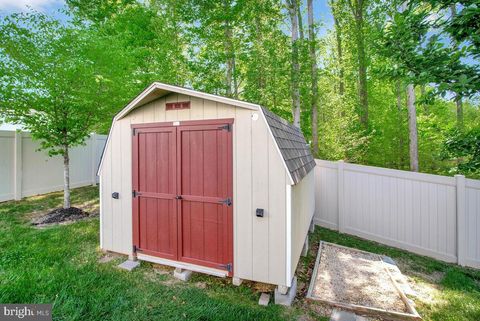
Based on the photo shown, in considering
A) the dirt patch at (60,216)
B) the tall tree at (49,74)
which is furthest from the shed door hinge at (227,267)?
the tall tree at (49,74)

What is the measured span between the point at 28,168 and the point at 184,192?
21.7 ft

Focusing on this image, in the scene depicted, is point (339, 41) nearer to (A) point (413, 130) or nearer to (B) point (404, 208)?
(A) point (413, 130)

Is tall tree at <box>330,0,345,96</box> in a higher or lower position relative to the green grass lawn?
higher

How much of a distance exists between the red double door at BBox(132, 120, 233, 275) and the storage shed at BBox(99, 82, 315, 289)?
0.01m

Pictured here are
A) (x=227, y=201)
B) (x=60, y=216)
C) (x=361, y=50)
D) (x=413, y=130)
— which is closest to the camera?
(x=227, y=201)

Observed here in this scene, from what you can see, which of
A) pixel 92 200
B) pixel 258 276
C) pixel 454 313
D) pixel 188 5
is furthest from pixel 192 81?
pixel 454 313

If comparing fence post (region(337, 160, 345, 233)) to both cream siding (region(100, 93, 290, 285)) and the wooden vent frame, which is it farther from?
the wooden vent frame

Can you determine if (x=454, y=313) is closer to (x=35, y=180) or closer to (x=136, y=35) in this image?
(x=35, y=180)

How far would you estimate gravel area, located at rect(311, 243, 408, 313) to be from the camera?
310cm

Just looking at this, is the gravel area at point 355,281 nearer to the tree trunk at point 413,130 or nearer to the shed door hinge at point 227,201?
the shed door hinge at point 227,201

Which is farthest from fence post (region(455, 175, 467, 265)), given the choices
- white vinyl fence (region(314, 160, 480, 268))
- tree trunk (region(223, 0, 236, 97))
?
tree trunk (region(223, 0, 236, 97))

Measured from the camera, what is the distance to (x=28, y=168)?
729 centimetres

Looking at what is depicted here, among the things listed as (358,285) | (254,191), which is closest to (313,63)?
(254,191)

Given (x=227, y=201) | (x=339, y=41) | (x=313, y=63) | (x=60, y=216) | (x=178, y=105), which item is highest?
(x=339, y=41)
